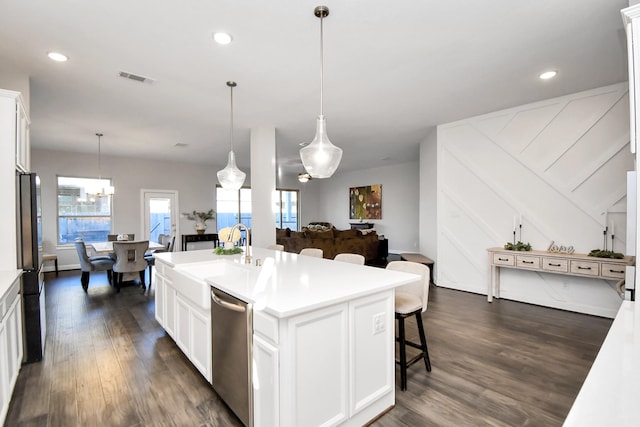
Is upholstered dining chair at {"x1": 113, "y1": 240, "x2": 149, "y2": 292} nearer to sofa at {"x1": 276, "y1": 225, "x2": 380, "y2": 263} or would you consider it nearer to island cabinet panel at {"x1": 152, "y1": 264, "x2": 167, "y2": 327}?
island cabinet panel at {"x1": 152, "y1": 264, "x2": 167, "y2": 327}

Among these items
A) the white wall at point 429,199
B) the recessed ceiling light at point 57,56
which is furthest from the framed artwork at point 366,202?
the recessed ceiling light at point 57,56

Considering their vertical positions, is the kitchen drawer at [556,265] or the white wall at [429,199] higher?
the white wall at [429,199]

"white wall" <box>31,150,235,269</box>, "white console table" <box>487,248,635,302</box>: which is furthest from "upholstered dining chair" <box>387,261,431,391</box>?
"white wall" <box>31,150,235,269</box>

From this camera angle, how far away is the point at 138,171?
803 cm

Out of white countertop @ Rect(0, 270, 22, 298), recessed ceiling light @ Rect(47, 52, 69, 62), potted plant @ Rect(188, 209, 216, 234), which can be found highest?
recessed ceiling light @ Rect(47, 52, 69, 62)

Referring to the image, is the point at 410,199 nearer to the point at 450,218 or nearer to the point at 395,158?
the point at 395,158

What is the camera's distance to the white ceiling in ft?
7.42

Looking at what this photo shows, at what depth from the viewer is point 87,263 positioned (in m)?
4.90

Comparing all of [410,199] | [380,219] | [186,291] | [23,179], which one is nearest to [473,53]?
[186,291]

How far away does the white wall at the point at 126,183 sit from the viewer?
686 cm

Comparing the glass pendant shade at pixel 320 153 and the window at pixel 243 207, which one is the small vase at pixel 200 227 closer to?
the window at pixel 243 207

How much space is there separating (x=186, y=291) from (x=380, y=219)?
8.20 metres

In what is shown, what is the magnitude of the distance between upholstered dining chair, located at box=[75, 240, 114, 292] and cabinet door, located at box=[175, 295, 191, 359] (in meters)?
3.29

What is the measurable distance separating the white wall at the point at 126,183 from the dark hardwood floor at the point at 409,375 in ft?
14.1
